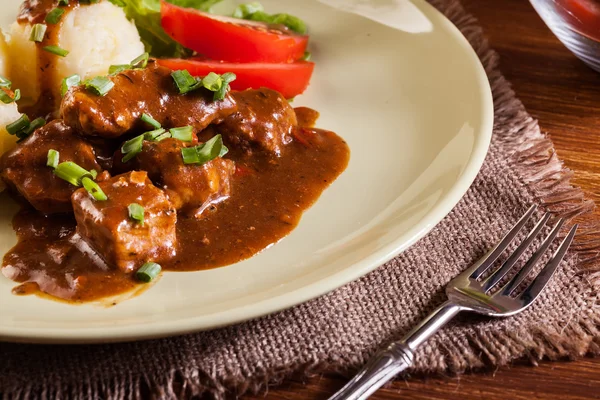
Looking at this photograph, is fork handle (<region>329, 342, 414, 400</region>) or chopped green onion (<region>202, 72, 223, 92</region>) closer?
fork handle (<region>329, 342, 414, 400</region>)

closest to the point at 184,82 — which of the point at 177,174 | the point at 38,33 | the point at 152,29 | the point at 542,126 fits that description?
the point at 177,174

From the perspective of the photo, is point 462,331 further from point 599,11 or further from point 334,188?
point 599,11

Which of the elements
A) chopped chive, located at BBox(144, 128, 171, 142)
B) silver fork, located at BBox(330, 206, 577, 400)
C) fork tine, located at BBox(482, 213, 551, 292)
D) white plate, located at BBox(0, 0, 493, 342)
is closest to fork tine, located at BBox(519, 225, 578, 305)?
silver fork, located at BBox(330, 206, 577, 400)

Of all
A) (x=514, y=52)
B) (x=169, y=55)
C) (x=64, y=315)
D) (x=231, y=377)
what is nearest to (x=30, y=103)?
(x=169, y=55)

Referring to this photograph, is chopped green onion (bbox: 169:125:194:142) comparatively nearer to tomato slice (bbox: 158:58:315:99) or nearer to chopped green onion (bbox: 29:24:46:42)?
tomato slice (bbox: 158:58:315:99)

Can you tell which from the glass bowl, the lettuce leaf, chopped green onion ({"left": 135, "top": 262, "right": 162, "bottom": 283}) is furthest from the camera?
the lettuce leaf

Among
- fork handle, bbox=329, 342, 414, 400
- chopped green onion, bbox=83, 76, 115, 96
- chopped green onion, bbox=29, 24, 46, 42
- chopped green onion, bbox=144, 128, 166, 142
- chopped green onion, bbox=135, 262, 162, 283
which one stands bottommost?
fork handle, bbox=329, 342, 414, 400
